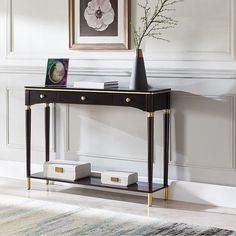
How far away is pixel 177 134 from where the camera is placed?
4.47 meters

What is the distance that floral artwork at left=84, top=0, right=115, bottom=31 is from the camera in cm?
462

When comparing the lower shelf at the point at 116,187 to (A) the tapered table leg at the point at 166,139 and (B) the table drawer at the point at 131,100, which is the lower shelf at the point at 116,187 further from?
(B) the table drawer at the point at 131,100

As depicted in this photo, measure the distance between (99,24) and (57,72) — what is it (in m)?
0.46

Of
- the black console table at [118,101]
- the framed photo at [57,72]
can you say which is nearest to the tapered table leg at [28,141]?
the black console table at [118,101]

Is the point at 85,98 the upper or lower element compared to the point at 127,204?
upper

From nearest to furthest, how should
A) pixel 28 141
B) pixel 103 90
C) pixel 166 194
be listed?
pixel 103 90 < pixel 166 194 < pixel 28 141

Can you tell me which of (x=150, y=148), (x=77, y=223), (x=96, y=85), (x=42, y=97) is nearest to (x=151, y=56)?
(x=96, y=85)

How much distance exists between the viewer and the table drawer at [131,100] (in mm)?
4199

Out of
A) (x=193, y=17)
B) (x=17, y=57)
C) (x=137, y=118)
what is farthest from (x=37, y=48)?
(x=193, y=17)

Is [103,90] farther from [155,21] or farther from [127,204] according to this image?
[127,204]

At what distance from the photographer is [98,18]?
15.3 ft

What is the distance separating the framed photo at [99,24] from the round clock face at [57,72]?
208 mm

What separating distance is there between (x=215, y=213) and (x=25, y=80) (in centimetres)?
189

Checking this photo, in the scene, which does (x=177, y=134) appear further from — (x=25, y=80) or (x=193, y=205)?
(x=25, y=80)
